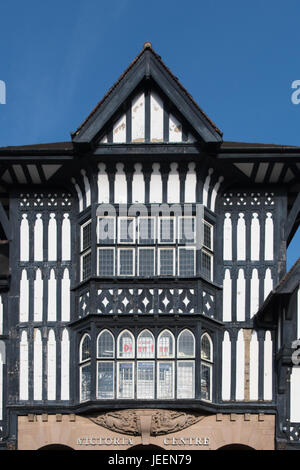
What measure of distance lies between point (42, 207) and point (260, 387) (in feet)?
28.2

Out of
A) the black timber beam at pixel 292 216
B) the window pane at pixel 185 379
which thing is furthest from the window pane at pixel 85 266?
the black timber beam at pixel 292 216

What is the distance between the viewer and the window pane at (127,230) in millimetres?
48438

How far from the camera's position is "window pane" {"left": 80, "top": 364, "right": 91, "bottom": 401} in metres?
47.8

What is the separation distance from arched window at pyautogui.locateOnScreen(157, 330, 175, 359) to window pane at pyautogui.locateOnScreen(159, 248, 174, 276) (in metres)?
1.77

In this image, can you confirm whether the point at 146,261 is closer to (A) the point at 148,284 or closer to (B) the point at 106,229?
(A) the point at 148,284

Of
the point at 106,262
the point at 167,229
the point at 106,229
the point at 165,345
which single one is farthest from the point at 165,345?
the point at 106,229

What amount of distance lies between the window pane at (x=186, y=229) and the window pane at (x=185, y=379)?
145 inches

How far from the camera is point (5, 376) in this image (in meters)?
48.7

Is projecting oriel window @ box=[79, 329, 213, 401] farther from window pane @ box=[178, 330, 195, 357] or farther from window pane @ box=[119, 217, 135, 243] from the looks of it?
window pane @ box=[119, 217, 135, 243]

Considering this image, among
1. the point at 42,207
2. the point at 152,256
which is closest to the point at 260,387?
the point at 152,256

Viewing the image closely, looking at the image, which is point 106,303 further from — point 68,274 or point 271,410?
point 271,410

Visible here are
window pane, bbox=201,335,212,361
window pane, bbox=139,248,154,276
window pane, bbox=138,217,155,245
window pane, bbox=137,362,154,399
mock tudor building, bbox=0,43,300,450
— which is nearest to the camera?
window pane, bbox=137,362,154,399

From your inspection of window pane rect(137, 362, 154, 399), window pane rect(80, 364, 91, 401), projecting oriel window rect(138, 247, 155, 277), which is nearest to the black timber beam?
projecting oriel window rect(138, 247, 155, 277)

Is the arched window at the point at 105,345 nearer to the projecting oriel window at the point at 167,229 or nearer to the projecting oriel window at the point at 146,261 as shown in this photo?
the projecting oriel window at the point at 146,261
